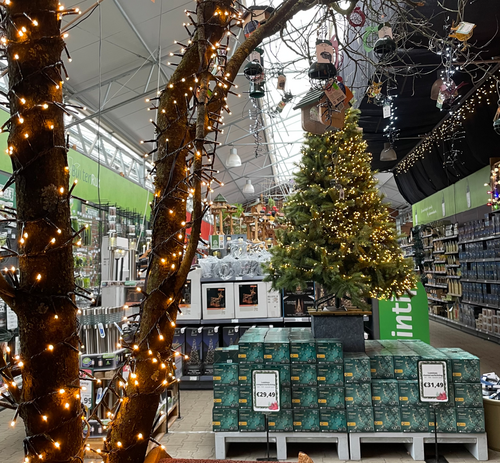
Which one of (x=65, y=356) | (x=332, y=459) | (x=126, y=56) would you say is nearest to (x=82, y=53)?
(x=126, y=56)

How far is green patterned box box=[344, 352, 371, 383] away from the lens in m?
3.84

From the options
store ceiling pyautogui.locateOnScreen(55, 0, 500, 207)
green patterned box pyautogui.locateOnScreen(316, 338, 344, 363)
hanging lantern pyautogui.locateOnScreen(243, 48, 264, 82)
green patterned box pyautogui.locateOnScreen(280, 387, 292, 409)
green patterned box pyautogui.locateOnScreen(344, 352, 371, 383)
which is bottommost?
green patterned box pyautogui.locateOnScreen(280, 387, 292, 409)

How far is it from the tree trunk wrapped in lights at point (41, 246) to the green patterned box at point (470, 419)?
3.58 metres

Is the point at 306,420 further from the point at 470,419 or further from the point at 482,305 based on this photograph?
the point at 482,305

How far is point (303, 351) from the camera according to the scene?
12.8ft

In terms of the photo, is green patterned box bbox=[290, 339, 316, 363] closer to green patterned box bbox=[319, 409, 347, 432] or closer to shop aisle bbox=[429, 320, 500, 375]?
green patterned box bbox=[319, 409, 347, 432]

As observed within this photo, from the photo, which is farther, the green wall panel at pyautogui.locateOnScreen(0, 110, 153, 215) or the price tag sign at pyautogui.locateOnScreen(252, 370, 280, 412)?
the green wall panel at pyautogui.locateOnScreen(0, 110, 153, 215)

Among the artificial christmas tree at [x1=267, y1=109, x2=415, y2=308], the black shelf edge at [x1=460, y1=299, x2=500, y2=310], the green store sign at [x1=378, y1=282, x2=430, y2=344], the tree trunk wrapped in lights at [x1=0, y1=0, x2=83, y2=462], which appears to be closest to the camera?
the tree trunk wrapped in lights at [x1=0, y1=0, x2=83, y2=462]

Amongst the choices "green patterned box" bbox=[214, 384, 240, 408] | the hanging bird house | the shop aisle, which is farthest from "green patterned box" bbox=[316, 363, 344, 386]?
the shop aisle

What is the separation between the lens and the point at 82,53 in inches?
266

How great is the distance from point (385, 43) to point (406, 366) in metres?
2.57

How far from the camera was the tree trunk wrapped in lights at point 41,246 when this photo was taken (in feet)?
3.18

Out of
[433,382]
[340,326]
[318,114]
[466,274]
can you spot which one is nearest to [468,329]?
[466,274]

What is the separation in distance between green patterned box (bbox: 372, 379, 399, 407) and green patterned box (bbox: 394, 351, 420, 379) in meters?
0.08
